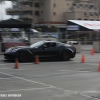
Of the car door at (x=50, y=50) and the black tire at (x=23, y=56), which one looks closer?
the black tire at (x=23, y=56)

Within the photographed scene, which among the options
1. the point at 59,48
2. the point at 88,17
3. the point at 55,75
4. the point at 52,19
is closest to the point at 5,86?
the point at 55,75

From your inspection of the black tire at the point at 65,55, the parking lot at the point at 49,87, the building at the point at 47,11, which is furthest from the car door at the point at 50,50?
the building at the point at 47,11

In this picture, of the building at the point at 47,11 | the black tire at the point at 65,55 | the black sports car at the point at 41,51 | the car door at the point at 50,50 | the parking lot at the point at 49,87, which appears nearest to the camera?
the parking lot at the point at 49,87

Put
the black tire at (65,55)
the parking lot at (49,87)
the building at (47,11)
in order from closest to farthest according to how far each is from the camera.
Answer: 1. the parking lot at (49,87)
2. the black tire at (65,55)
3. the building at (47,11)

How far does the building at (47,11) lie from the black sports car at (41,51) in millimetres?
85186

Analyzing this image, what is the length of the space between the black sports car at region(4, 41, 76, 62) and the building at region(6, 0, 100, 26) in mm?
85186

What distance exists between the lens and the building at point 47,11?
107375 millimetres

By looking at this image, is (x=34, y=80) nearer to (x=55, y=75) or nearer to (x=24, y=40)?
(x=55, y=75)

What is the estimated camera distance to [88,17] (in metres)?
115

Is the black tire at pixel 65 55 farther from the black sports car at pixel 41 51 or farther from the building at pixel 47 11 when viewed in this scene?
the building at pixel 47 11

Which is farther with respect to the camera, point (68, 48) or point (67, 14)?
point (67, 14)

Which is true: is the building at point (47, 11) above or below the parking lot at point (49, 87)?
above

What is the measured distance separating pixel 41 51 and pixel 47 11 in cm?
9061

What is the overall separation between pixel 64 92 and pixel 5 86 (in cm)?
213
